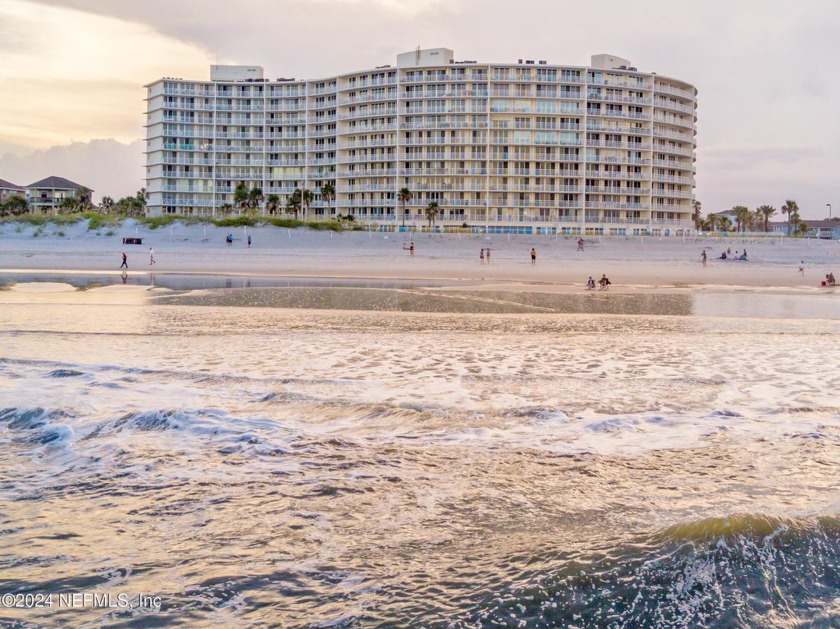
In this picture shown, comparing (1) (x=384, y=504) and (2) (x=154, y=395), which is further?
(2) (x=154, y=395)

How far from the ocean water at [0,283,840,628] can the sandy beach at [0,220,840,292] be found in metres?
22.8

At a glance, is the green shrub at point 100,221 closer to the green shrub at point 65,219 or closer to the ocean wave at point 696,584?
the green shrub at point 65,219

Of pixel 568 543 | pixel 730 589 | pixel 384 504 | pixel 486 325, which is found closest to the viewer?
pixel 730 589

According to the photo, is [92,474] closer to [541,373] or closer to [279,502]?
[279,502]

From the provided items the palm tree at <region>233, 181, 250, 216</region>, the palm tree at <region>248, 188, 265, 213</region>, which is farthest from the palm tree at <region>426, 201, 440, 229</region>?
the palm tree at <region>233, 181, 250, 216</region>

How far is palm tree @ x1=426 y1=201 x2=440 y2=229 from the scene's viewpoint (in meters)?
83.9

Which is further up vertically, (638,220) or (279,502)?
(638,220)

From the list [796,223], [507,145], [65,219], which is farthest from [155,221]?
[796,223]

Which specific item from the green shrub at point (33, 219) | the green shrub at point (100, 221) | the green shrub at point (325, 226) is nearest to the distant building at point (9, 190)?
the green shrub at point (33, 219)

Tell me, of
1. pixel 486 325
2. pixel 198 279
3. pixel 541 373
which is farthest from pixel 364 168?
pixel 541 373

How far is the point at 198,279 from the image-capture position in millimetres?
36156

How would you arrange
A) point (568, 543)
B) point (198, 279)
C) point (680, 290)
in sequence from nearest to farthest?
point (568, 543) < point (680, 290) < point (198, 279)

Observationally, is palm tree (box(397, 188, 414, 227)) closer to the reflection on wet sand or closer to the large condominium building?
the large condominium building

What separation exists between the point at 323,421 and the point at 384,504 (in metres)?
2.64
